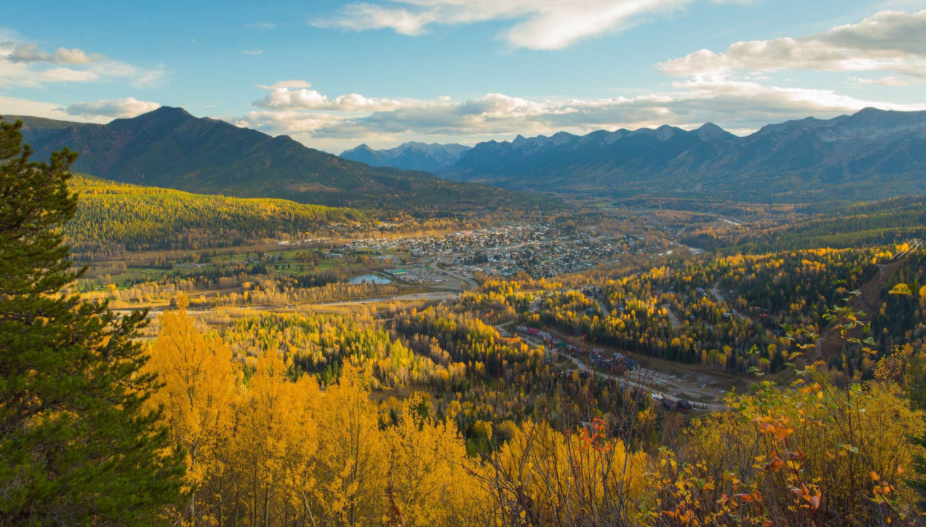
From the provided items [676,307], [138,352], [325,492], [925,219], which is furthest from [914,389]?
[925,219]

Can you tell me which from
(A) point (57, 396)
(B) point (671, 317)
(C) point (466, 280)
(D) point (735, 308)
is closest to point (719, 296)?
(D) point (735, 308)

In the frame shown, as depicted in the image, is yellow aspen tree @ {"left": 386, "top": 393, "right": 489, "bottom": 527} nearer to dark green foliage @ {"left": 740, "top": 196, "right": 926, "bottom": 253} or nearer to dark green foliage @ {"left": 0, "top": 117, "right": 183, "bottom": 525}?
dark green foliage @ {"left": 0, "top": 117, "right": 183, "bottom": 525}

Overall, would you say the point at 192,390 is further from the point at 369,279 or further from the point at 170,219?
the point at 170,219

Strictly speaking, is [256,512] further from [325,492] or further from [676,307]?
[676,307]

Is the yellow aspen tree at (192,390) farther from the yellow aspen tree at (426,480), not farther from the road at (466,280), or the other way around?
the road at (466,280)

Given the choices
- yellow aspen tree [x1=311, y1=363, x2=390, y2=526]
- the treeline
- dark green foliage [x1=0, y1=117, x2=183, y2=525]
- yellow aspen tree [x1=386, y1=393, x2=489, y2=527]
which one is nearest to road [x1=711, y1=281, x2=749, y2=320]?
the treeline

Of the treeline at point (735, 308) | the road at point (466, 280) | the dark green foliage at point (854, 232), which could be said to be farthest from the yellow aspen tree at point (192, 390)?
the dark green foliage at point (854, 232)
